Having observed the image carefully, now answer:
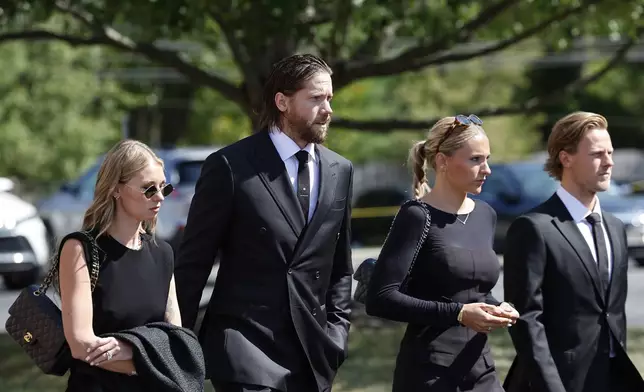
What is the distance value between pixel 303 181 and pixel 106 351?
1.11m

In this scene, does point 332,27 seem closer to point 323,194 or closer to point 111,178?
point 323,194

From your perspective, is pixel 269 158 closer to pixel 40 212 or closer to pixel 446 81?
pixel 40 212

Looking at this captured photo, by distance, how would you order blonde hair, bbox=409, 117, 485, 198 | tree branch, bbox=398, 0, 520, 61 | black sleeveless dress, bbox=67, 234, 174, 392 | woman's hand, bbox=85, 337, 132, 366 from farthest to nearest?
1. tree branch, bbox=398, 0, 520, 61
2. blonde hair, bbox=409, 117, 485, 198
3. black sleeveless dress, bbox=67, 234, 174, 392
4. woman's hand, bbox=85, 337, 132, 366

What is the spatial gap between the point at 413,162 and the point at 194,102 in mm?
52379

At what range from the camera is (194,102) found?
57.6 meters

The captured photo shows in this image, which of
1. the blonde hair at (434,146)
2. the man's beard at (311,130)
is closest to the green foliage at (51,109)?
the blonde hair at (434,146)

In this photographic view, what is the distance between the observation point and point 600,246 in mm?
5508

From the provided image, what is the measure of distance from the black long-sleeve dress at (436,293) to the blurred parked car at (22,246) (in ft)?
50.0

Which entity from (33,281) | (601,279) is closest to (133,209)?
(601,279)

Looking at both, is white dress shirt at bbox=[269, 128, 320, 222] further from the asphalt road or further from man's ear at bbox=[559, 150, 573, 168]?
the asphalt road

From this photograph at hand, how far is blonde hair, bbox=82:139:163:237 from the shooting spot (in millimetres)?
4660

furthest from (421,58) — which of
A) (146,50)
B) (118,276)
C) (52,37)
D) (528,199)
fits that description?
(528,199)

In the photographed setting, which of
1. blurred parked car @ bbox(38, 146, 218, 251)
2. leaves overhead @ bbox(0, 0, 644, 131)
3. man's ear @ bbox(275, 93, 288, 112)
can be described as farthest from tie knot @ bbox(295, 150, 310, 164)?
blurred parked car @ bbox(38, 146, 218, 251)

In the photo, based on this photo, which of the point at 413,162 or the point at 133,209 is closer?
the point at 133,209
